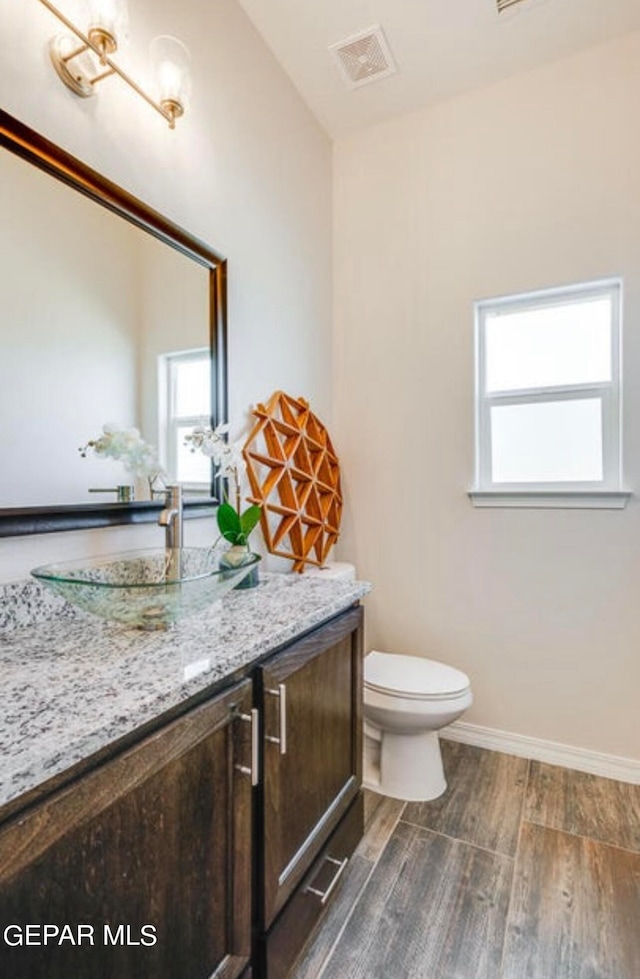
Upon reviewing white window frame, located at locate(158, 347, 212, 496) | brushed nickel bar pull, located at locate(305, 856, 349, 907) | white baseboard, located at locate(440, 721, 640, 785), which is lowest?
white baseboard, located at locate(440, 721, 640, 785)

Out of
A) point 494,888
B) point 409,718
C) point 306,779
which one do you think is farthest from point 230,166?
point 494,888

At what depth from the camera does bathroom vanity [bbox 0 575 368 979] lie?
0.57 m

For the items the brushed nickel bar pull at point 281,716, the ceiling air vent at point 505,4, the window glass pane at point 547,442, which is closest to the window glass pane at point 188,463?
the brushed nickel bar pull at point 281,716

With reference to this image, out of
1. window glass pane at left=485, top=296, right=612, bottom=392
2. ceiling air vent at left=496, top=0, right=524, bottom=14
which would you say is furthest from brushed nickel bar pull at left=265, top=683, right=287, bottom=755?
ceiling air vent at left=496, top=0, right=524, bottom=14

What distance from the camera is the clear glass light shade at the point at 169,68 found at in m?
1.33

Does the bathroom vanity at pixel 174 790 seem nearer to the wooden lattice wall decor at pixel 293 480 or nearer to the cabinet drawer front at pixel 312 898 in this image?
the cabinet drawer front at pixel 312 898

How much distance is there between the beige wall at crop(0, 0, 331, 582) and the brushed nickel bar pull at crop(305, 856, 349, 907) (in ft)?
3.18

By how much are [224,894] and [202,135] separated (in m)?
2.07

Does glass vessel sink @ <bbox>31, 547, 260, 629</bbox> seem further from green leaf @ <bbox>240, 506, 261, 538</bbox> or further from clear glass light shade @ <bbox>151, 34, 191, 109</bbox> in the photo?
clear glass light shade @ <bbox>151, 34, 191, 109</bbox>

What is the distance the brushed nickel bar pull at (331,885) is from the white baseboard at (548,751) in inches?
38.8

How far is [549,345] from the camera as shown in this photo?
6.89 feet

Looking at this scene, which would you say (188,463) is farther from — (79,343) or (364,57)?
(364,57)

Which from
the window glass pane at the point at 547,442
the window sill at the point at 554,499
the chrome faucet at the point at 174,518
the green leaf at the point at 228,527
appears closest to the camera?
the chrome faucet at the point at 174,518

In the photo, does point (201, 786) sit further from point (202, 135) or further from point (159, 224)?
point (202, 135)
